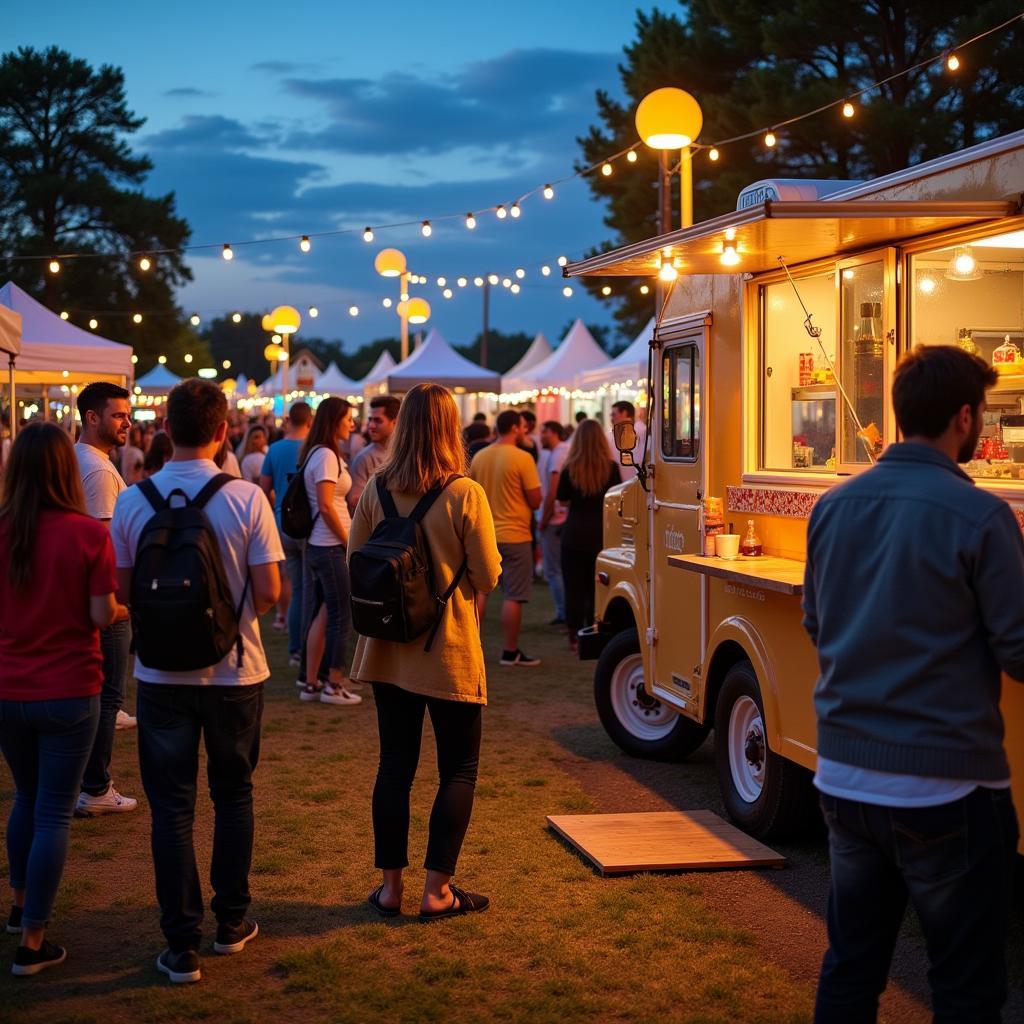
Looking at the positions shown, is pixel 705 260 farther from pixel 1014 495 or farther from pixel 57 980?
pixel 57 980

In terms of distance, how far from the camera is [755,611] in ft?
19.3


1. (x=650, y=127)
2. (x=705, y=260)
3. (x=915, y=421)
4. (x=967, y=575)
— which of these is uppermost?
(x=650, y=127)

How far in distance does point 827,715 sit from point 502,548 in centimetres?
779

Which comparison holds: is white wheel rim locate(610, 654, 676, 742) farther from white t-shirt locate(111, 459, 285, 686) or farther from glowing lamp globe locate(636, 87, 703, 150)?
white t-shirt locate(111, 459, 285, 686)

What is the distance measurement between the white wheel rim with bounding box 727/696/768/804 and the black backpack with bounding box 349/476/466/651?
6.39 feet

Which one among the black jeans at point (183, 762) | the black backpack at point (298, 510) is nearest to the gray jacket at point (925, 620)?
the black jeans at point (183, 762)

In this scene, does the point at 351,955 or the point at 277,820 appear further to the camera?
the point at 277,820

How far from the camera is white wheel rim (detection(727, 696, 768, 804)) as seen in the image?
6.05 m

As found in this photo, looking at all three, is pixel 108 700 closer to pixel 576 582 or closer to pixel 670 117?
pixel 670 117

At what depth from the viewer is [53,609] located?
13.8 feet

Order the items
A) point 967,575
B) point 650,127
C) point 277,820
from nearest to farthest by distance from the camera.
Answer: point 967,575 → point 277,820 → point 650,127

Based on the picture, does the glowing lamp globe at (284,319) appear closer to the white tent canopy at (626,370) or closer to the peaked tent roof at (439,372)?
the peaked tent roof at (439,372)

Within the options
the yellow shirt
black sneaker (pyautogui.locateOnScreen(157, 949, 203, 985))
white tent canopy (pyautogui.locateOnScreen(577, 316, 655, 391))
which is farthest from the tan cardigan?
white tent canopy (pyautogui.locateOnScreen(577, 316, 655, 391))

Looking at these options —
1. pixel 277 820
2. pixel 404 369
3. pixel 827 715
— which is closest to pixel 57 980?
pixel 277 820
